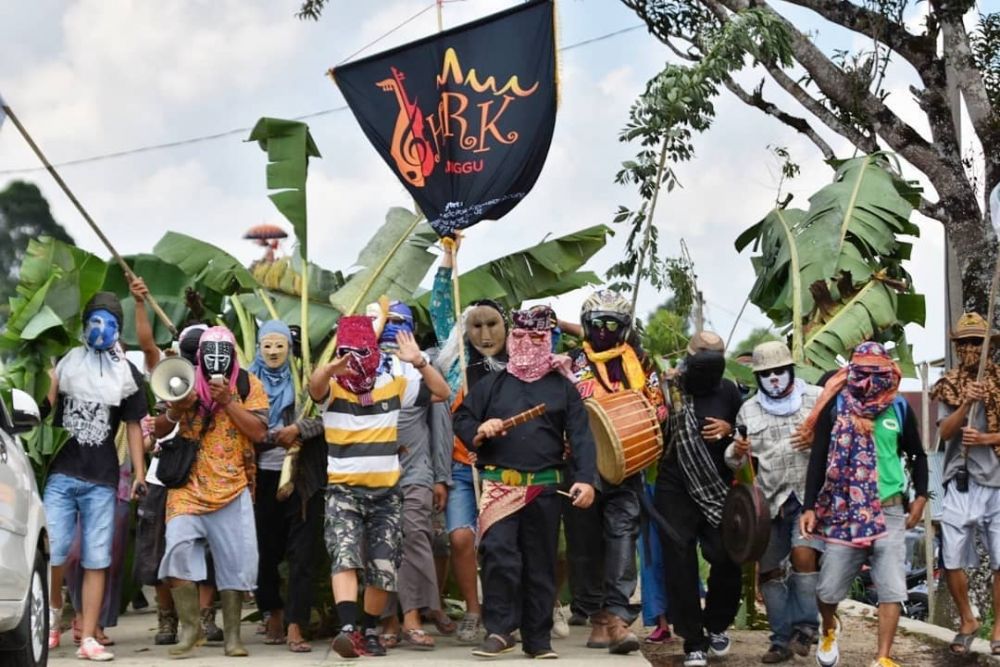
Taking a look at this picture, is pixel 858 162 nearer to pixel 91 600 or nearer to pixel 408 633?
pixel 408 633

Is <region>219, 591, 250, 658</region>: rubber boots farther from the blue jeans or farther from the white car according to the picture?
Answer: the blue jeans

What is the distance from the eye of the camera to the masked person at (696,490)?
10148 millimetres

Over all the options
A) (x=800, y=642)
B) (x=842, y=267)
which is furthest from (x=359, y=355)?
(x=842, y=267)

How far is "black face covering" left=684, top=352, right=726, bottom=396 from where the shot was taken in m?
10.2

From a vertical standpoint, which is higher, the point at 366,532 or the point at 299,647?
the point at 366,532

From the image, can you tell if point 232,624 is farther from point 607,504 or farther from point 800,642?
point 800,642

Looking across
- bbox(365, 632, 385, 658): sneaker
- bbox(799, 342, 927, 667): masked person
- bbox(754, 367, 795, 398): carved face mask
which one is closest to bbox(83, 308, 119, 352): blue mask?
bbox(365, 632, 385, 658): sneaker

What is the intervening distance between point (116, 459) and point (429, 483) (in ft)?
6.26

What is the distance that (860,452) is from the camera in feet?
31.6

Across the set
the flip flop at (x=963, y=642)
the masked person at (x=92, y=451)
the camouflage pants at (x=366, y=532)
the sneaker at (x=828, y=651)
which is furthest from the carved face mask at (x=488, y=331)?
the flip flop at (x=963, y=642)

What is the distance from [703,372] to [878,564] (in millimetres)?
1543

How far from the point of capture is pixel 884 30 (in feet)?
52.3

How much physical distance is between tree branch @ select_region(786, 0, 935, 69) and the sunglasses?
21.9 ft

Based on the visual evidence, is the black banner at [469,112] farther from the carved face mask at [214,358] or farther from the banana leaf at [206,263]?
the carved face mask at [214,358]
